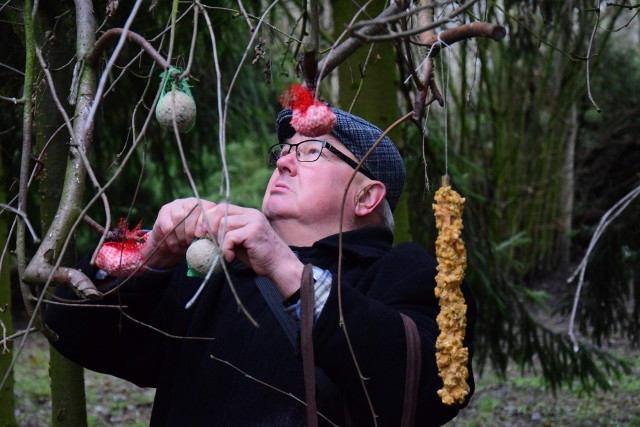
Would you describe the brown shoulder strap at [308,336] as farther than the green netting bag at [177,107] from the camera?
Yes

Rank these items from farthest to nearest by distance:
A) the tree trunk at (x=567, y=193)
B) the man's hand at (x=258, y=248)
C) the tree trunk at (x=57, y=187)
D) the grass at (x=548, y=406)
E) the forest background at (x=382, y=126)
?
the tree trunk at (x=567, y=193) → the grass at (x=548, y=406) → the tree trunk at (x=57, y=187) → the man's hand at (x=258, y=248) → the forest background at (x=382, y=126)

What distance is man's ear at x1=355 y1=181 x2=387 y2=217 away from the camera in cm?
218

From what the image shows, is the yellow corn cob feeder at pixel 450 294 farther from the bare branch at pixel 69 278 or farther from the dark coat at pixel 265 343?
the bare branch at pixel 69 278

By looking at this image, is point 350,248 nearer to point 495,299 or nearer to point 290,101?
point 290,101

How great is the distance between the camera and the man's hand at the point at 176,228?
1.68 m

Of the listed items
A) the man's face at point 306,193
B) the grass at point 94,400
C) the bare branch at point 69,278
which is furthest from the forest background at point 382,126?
the grass at point 94,400

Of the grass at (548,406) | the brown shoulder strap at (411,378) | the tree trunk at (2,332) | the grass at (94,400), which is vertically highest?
the brown shoulder strap at (411,378)

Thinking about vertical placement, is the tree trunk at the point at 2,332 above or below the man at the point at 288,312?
below

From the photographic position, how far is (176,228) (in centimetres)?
172

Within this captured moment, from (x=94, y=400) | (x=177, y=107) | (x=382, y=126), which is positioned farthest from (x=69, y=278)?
(x=94, y=400)

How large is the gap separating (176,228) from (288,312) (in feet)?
0.95

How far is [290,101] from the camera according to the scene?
1593 millimetres

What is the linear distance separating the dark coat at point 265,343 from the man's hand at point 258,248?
10 cm

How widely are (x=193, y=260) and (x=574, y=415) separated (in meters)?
5.12
